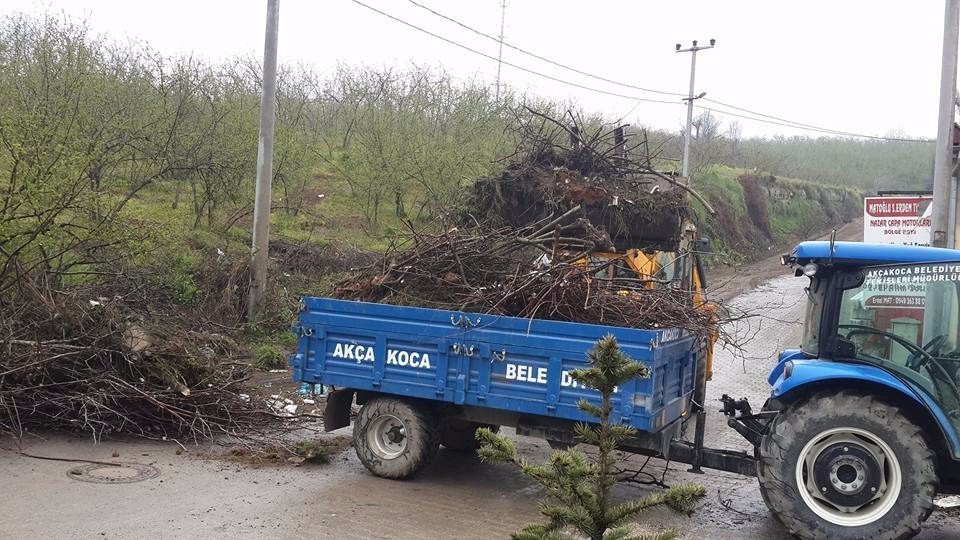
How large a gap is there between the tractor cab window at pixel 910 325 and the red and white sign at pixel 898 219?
11346mm

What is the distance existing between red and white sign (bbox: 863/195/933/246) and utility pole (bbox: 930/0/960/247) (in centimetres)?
396

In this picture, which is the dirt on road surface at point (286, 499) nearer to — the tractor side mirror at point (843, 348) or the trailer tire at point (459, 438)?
the trailer tire at point (459, 438)

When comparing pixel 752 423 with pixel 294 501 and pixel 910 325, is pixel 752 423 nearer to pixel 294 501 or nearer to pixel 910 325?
pixel 910 325

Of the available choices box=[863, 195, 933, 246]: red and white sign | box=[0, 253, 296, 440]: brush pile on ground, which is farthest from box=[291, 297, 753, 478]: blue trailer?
box=[863, 195, 933, 246]: red and white sign

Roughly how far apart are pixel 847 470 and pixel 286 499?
408 centimetres

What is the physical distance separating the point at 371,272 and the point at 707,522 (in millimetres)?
3671

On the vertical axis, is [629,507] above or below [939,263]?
below

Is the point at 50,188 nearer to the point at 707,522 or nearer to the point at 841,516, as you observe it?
the point at 707,522

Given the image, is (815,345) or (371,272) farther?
(371,272)

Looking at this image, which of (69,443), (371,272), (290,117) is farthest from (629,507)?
(290,117)

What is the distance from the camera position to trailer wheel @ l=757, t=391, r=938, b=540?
5332 mm

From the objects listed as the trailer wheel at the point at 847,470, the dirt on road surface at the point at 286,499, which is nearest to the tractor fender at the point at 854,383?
the trailer wheel at the point at 847,470

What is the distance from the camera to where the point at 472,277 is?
746 centimetres

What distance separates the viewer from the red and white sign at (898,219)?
1588cm
